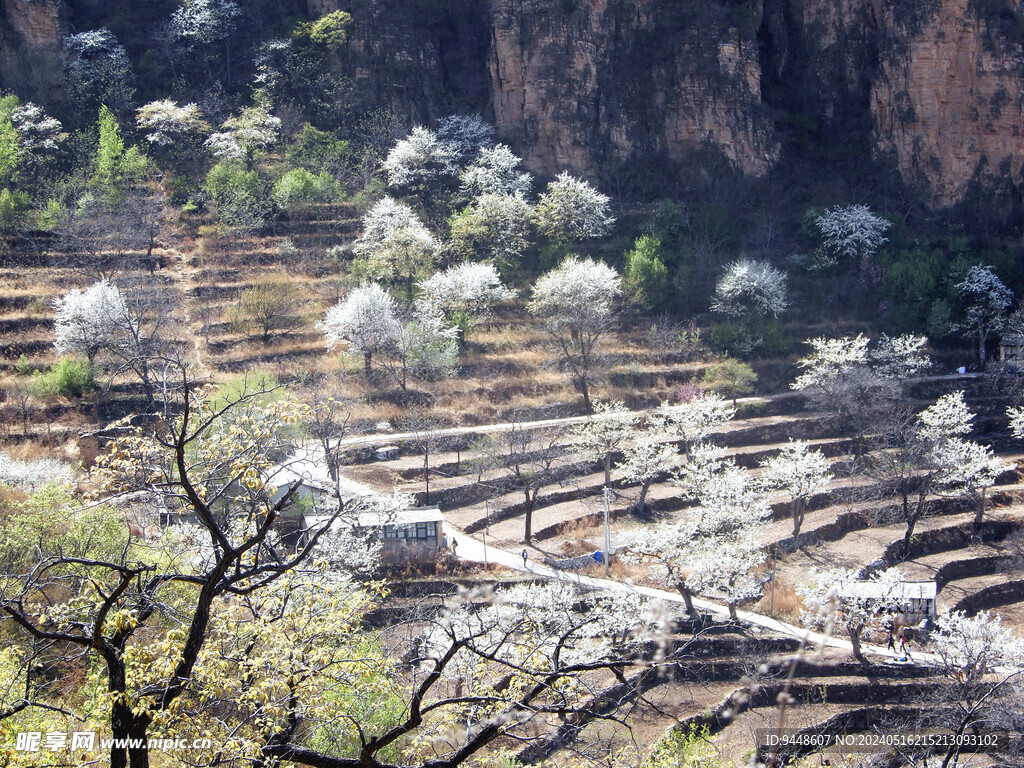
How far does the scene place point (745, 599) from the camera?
82.6 ft

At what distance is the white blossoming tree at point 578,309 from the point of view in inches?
1491

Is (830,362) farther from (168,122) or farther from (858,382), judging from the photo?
(168,122)

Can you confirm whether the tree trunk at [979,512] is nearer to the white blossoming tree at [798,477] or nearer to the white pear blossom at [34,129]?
the white blossoming tree at [798,477]

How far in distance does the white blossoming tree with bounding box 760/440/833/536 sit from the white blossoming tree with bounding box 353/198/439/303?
57.2 feet

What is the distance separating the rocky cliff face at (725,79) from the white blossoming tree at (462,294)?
1296 cm

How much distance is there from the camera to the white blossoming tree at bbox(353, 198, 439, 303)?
134 ft

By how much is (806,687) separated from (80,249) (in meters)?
35.0

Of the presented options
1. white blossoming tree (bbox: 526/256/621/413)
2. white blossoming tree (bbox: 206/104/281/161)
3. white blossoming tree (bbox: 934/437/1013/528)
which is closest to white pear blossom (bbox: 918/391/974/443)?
white blossoming tree (bbox: 934/437/1013/528)

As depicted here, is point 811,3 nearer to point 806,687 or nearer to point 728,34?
point 728,34

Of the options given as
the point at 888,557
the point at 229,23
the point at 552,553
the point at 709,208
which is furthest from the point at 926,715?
the point at 229,23

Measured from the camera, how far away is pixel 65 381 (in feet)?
111

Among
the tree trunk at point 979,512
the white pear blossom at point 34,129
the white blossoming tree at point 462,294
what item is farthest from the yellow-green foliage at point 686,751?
the white pear blossom at point 34,129

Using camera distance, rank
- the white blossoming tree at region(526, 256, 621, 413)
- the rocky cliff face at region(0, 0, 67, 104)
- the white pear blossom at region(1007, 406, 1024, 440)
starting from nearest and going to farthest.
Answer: the white pear blossom at region(1007, 406, 1024, 440) < the white blossoming tree at region(526, 256, 621, 413) < the rocky cliff face at region(0, 0, 67, 104)

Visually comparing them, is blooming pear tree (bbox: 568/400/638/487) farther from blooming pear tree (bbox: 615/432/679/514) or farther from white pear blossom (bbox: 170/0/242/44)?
white pear blossom (bbox: 170/0/242/44)
